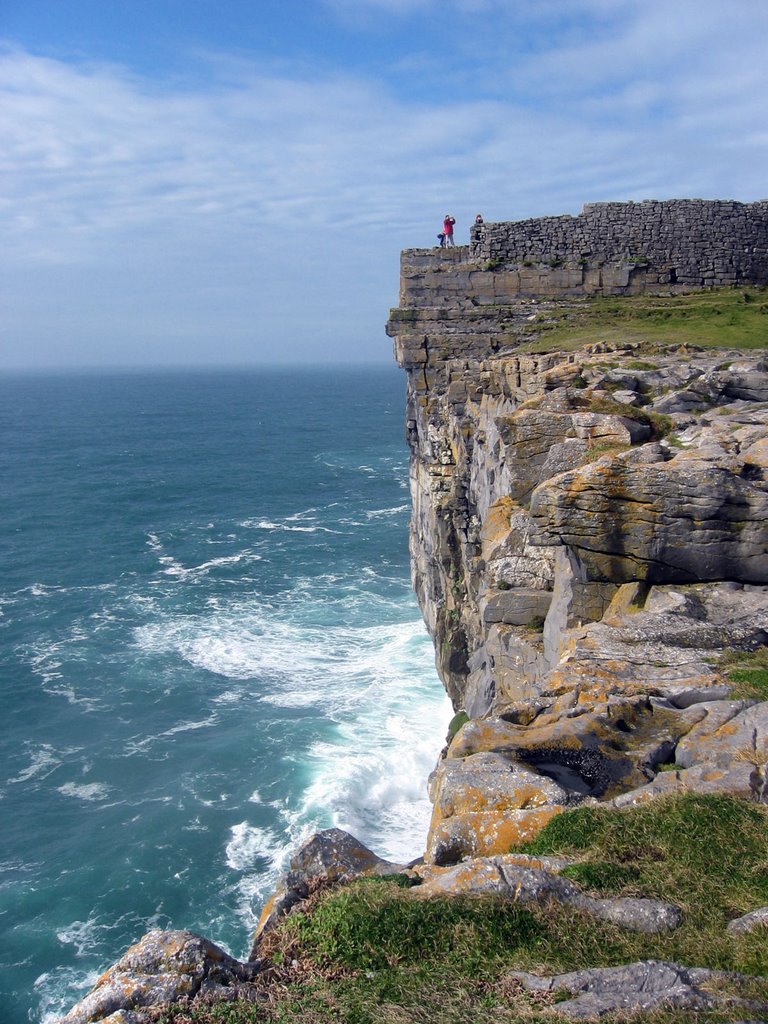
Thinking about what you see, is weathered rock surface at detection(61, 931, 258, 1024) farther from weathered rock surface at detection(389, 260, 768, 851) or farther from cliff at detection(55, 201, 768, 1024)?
weathered rock surface at detection(389, 260, 768, 851)

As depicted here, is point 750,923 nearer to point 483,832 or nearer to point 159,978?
point 483,832

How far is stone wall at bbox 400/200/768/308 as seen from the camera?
27719 mm

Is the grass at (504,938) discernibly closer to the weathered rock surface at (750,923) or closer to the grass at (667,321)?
the weathered rock surface at (750,923)

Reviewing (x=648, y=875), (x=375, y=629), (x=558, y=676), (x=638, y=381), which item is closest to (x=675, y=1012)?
(x=648, y=875)

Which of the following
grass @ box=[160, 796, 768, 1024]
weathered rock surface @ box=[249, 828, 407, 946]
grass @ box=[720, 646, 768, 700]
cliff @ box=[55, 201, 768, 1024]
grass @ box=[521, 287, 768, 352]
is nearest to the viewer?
grass @ box=[160, 796, 768, 1024]

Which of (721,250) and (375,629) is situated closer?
(721,250)

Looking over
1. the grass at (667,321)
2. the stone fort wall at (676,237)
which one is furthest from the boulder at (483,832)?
the stone fort wall at (676,237)

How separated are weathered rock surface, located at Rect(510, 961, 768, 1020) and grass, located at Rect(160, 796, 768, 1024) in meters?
0.12

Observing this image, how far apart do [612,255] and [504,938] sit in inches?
1010

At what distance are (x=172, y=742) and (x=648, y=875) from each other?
25294mm

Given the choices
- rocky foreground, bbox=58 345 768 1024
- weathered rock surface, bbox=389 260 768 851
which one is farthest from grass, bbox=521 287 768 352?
rocky foreground, bbox=58 345 768 1024

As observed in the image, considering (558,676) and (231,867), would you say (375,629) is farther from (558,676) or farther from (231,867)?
(558,676)

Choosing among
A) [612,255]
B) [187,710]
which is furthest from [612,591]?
[187,710]

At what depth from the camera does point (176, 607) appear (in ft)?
141
